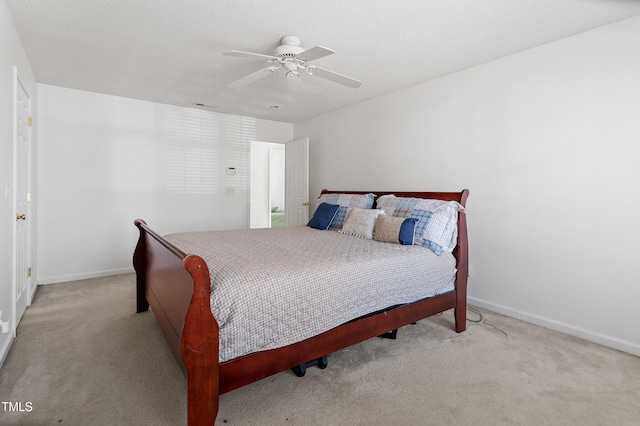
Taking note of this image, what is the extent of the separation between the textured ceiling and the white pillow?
1449 mm

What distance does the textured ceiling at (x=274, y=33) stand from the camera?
85.7 inches

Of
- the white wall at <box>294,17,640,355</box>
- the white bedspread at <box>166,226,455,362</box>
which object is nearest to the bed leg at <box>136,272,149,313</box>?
the white bedspread at <box>166,226,455,362</box>

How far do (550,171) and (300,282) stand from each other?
7.86 ft

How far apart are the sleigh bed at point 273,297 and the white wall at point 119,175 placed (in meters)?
1.74

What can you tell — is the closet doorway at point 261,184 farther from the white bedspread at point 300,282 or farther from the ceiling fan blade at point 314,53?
the ceiling fan blade at point 314,53

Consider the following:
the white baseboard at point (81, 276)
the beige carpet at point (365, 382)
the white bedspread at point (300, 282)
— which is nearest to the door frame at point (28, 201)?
the white baseboard at point (81, 276)

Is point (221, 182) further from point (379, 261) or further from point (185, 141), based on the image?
point (379, 261)

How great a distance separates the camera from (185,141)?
477cm

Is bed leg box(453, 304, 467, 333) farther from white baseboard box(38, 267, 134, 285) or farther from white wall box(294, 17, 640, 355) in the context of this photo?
white baseboard box(38, 267, 134, 285)

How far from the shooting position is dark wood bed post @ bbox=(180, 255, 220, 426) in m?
1.34

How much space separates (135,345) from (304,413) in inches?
57.3

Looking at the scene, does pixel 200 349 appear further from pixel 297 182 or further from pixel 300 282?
pixel 297 182

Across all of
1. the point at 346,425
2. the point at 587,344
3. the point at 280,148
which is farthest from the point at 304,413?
the point at 280,148

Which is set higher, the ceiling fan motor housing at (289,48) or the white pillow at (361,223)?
the ceiling fan motor housing at (289,48)
